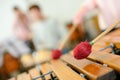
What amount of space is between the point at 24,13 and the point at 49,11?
2.50 feet

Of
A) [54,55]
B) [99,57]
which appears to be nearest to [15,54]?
[54,55]

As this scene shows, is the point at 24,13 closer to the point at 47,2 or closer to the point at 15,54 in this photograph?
the point at 47,2

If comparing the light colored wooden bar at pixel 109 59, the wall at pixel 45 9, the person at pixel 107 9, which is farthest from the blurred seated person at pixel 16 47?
the light colored wooden bar at pixel 109 59

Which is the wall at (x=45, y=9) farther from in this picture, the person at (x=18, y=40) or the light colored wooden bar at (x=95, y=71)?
the light colored wooden bar at (x=95, y=71)

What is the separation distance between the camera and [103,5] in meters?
2.29

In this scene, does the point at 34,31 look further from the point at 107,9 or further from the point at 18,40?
the point at 107,9

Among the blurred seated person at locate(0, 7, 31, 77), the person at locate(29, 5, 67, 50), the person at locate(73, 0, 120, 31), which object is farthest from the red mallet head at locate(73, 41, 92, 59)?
the blurred seated person at locate(0, 7, 31, 77)

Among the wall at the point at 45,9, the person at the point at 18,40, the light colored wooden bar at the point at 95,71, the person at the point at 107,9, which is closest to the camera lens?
the light colored wooden bar at the point at 95,71

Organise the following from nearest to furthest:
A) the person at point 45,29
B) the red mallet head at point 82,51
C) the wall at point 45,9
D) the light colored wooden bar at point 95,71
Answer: the light colored wooden bar at point 95,71 → the red mallet head at point 82,51 → the person at point 45,29 → the wall at point 45,9

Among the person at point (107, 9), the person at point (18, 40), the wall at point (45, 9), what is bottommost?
the person at point (107, 9)

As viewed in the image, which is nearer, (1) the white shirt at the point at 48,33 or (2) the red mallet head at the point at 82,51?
(2) the red mallet head at the point at 82,51

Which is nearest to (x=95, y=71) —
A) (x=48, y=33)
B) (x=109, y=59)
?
(x=109, y=59)

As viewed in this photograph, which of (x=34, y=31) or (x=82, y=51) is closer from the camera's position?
(x=82, y=51)

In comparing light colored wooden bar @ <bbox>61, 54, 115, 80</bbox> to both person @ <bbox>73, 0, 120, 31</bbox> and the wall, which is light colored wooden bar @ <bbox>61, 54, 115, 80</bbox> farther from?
the wall
